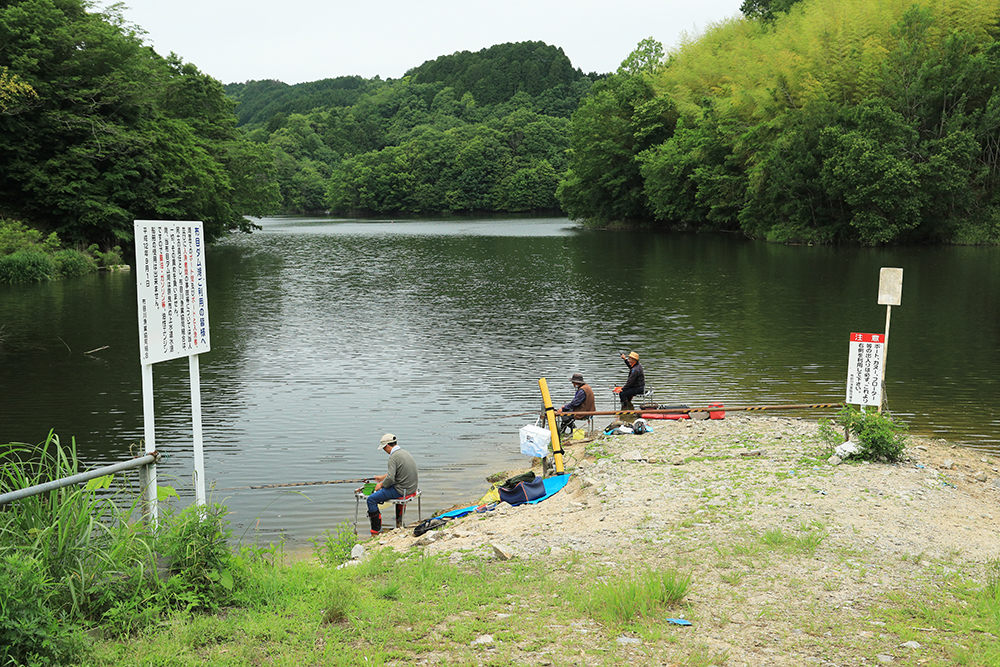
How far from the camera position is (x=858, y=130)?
47.7 meters

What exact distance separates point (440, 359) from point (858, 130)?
127 feet

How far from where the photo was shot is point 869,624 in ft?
16.4

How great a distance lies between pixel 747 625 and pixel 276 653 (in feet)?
9.74

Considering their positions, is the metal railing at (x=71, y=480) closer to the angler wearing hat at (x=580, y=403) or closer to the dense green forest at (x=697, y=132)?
the angler wearing hat at (x=580, y=403)

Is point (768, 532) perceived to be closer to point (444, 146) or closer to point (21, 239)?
point (21, 239)

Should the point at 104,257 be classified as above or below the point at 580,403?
above

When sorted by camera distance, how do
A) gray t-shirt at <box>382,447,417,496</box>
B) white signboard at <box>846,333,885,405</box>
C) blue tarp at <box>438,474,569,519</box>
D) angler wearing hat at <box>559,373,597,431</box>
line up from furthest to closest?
1. angler wearing hat at <box>559,373,597,431</box>
2. white signboard at <box>846,333,885,405</box>
3. gray t-shirt at <box>382,447,417,496</box>
4. blue tarp at <box>438,474,569,519</box>

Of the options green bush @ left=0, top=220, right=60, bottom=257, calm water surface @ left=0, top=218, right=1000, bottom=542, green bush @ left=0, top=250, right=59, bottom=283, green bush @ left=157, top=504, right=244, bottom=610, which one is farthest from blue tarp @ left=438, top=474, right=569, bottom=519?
green bush @ left=0, top=220, right=60, bottom=257

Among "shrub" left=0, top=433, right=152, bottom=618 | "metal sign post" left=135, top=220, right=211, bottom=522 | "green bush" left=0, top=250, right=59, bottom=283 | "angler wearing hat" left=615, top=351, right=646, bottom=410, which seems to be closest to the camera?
"shrub" left=0, top=433, right=152, bottom=618

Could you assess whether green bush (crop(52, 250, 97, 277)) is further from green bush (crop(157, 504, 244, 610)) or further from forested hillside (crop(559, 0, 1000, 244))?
forested hillside (crop(559, 0, 1000, 244))

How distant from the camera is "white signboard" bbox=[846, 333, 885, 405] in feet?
33.7

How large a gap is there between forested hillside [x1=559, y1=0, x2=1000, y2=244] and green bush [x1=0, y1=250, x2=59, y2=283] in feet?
144

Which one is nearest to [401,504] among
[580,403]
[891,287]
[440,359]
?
[580,403]

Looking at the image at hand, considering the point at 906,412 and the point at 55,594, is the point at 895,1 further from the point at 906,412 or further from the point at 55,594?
the point at 55,594
